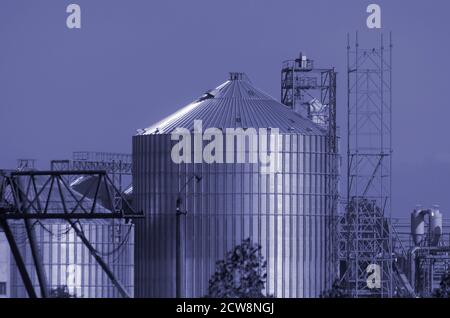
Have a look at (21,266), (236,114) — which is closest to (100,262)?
(21,266)

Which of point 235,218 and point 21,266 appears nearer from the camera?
point 21,266

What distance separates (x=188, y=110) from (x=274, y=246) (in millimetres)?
11202

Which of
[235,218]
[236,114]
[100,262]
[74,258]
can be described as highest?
[236,114]

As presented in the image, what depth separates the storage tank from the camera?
380ft

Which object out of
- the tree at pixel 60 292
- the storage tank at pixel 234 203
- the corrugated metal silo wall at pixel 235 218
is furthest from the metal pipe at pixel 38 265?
the corrugated metal silo wall at pixel 235 218

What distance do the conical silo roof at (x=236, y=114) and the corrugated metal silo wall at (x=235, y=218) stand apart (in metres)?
1.16

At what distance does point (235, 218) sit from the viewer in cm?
11612

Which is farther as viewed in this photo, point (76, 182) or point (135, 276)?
point (76, 182)

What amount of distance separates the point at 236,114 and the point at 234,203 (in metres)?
6.12

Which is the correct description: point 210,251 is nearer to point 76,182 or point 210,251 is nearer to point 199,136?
point 199,136

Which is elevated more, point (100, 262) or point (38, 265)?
point (38, 265)

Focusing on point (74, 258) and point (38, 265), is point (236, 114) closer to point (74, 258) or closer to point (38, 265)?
point (74, 258)

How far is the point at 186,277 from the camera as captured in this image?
Answer: 376ft

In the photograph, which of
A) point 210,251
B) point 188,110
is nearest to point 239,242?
point 210,251
